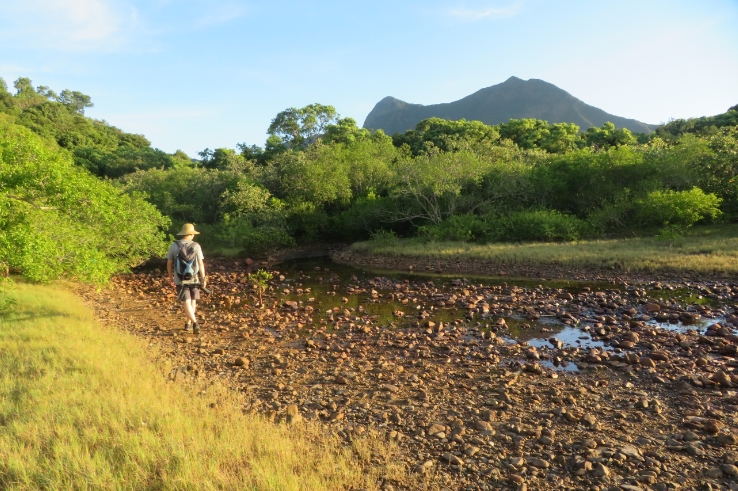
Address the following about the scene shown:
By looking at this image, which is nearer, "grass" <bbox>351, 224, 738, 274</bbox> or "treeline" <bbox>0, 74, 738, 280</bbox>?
"grass" <bbox>351, 224, 738, 274</bbox>

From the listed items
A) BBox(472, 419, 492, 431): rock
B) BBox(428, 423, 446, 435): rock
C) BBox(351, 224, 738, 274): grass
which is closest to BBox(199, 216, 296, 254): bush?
BBox(351, 224, 738, 274): grass

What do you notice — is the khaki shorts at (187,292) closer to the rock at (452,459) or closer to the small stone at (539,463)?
the rock at (452,459)

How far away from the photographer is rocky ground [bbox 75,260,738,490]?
4836mm

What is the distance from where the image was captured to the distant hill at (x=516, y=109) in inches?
5094

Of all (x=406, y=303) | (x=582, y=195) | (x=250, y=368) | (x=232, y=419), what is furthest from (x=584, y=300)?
(x=582, y=195)

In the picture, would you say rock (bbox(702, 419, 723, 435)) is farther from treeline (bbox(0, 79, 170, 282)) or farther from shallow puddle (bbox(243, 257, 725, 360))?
treeline (bbox(0, 79, 170, 282))

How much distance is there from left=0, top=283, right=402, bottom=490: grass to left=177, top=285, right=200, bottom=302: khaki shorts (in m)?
2.73

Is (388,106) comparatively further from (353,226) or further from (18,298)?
(18,298)

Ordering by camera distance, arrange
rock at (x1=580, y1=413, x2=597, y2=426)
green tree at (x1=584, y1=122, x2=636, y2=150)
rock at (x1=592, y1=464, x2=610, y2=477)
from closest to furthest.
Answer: rock at (x1=592, y1=464, x2=610, y2=477) < rock at (x1=580, y1=413, x2=597, y2=426) < green tree at (x1=584, y1=122, x2=636, y2=150)

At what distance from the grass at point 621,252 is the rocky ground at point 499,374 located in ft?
12.9

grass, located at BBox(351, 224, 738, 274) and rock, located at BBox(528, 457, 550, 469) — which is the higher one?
grass, located at BBox(351, 224, 738, 274)

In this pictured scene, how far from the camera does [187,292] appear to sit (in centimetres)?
988

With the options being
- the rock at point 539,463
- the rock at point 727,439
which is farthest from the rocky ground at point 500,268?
the rock at point 539,463

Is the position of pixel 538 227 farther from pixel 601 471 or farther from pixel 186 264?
pixel 601 471
